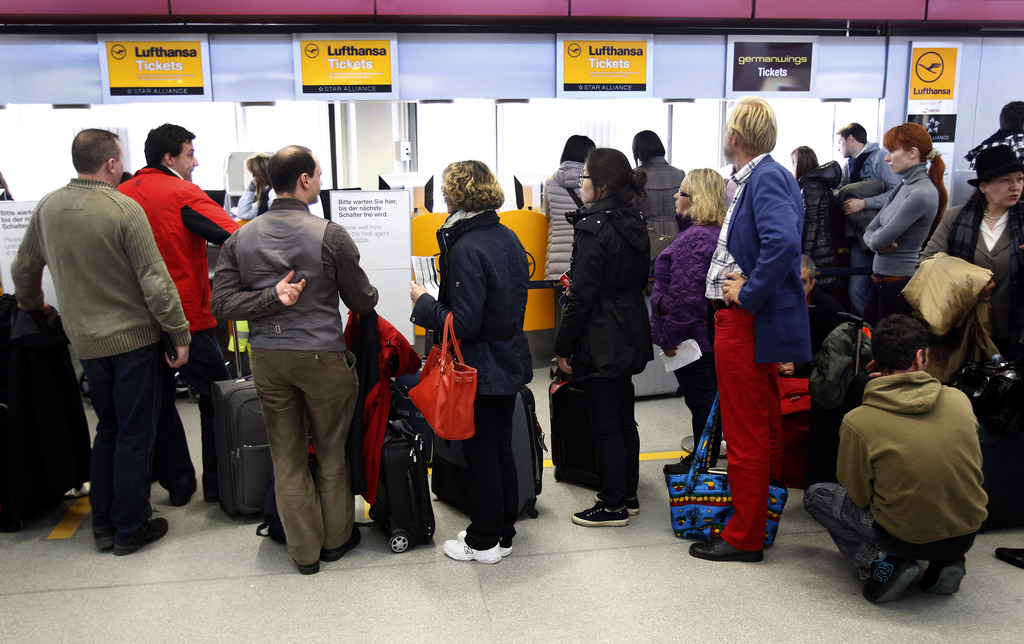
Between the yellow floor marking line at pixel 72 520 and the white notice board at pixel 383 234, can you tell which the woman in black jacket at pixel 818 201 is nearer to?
the white notice board at pixel 383 234

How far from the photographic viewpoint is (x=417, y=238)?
5.91 metres

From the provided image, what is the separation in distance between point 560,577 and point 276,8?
4672mm

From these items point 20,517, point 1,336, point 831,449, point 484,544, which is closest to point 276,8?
point 1,336

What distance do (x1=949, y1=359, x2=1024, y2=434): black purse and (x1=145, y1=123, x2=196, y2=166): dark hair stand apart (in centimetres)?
370

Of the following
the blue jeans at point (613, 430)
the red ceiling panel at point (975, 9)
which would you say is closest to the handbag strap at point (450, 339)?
the blue jeans at point (613, 430)

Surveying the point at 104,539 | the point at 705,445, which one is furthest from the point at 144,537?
the point at 705,445

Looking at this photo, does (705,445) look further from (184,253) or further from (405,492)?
(184,253)

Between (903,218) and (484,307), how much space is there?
9.43 feet

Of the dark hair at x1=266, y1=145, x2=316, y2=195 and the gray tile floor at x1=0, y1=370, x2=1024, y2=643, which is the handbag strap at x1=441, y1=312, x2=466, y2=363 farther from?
the gray tile floor at x1=0, y1=370, x2=1024, y2=643

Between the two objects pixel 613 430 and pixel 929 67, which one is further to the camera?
pixel 929 67

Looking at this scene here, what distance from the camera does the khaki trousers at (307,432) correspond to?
110 inches

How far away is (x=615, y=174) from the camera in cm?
319

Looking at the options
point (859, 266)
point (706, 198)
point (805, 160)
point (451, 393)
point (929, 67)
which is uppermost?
point (929, 67)

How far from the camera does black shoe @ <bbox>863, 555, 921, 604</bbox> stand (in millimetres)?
2656
